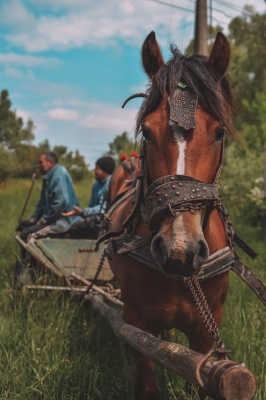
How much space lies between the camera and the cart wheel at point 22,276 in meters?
5.07

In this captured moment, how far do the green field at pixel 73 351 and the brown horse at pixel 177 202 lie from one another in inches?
16.3

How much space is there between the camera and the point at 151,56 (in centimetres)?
284

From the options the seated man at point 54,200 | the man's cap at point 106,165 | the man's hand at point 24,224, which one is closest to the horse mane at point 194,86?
the seated man at point 54,200

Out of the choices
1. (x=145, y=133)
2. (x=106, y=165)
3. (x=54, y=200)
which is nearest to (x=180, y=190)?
(x=145, y=133)

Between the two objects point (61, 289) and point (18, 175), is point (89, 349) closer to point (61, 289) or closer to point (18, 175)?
point (61, 289)

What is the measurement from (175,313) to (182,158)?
0.99 m

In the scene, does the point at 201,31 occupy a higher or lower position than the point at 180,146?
higher

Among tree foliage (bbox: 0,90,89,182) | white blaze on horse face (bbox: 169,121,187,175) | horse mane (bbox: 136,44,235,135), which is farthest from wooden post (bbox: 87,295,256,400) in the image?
tree foliage (bbox: 0,90,89,182)

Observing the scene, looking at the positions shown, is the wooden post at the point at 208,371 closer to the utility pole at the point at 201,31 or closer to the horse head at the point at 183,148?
the horse head at the point at 183,148

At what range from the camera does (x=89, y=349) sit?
3943 mm

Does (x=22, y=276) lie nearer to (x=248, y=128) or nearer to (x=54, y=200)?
(x=54, y=200)

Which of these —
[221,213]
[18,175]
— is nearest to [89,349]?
[221,213]

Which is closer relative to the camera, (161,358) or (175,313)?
(161,358)

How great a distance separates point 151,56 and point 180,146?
783 mm
